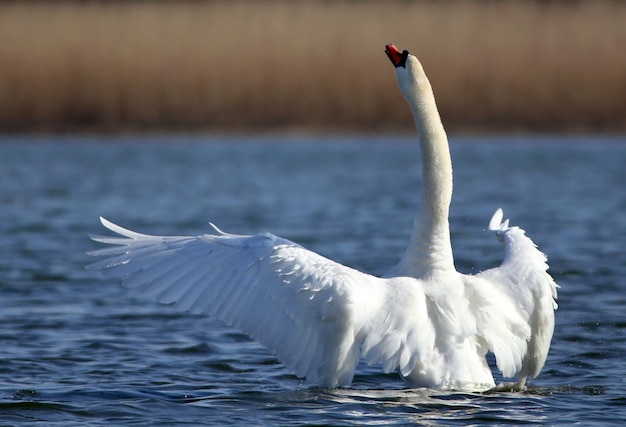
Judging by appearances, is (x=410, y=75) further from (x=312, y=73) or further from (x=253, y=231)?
(x=312, y=73)

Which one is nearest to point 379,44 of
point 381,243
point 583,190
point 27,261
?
point 583,190

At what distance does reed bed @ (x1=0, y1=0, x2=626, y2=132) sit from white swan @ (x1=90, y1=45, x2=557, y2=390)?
570 inches

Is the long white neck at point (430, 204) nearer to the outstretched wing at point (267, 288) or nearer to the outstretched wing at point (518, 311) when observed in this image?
the outstretched wing at point (518, 311)

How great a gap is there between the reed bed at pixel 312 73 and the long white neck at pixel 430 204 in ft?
47.1

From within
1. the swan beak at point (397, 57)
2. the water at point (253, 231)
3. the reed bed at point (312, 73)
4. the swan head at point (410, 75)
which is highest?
the reed bed at point (312, 73)

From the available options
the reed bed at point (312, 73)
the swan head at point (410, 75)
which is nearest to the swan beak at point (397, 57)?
the swan head at point (410, 75)

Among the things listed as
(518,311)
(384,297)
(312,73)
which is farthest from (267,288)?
(312,73)

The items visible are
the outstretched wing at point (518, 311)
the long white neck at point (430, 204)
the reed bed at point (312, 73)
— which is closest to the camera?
the outstretched wing at point (518, 311)

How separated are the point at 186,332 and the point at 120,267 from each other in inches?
86.8

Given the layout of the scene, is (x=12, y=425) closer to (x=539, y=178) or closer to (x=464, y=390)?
(x=464, y=390)

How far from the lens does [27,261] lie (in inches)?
444

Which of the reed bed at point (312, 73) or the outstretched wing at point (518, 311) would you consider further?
the reed bed at point (312, 73)

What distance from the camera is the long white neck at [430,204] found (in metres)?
6.20

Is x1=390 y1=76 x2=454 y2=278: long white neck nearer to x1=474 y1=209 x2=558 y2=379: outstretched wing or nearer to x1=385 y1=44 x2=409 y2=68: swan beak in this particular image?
x1=385 y1=44 x2=409 y2=68: swan beak
